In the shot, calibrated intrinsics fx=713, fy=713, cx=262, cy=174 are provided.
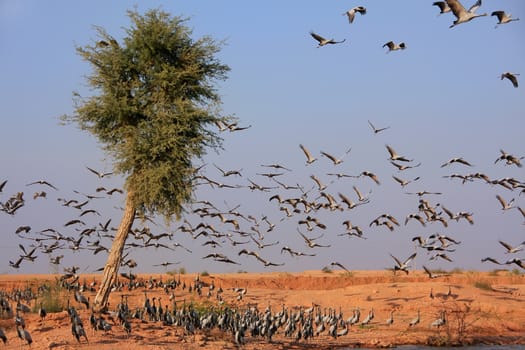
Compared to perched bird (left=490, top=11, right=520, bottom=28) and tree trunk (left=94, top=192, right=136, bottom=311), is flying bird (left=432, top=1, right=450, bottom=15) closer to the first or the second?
perched bird (left=490, top=11, right=520, bottom=28)

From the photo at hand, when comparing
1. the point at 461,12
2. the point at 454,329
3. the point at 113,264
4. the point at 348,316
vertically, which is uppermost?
the point at 461,12

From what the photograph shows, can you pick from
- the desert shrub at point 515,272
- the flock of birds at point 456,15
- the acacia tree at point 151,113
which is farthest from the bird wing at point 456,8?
the desert shrub at point 515,272

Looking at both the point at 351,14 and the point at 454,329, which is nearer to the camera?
the point at 351,14

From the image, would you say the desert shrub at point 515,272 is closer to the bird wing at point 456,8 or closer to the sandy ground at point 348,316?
the sandy ground at point 348,316

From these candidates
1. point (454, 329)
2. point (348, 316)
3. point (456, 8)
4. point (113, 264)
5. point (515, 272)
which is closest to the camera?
point (456, 8)

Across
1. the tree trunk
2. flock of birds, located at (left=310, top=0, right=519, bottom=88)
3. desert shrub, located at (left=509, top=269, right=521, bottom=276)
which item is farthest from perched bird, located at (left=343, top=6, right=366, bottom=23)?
desert shrub, located at (left=509, top=269, right=521, bottom=276)

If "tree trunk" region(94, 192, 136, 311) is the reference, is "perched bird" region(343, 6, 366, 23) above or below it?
above

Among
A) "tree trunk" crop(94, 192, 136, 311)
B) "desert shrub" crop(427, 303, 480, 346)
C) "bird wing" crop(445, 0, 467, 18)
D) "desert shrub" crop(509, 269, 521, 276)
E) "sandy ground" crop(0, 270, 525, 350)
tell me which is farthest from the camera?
"desert shrub" crop(509, 269, 521, 276)

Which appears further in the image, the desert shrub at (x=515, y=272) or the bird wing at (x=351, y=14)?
the desert shrub at (x=515, y=272)

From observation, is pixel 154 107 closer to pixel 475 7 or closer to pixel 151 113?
pixel 151 113

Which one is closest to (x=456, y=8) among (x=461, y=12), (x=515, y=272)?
(x=461, y=12)

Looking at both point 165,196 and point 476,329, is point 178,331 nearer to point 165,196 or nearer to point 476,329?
point 165,196

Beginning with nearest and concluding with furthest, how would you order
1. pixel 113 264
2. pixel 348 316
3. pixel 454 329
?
pixel 113 264, pixel 454 329, pixel 348 316

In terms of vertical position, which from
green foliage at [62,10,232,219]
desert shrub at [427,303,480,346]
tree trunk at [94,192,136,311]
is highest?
green foliage at [62,10,232,219]
